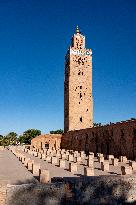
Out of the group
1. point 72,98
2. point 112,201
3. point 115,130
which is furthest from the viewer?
point 72,98

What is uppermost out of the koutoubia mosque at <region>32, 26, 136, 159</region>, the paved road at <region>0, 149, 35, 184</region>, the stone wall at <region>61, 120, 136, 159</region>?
the koutoubia mosque at <region>32, 26, 136, 159</region>

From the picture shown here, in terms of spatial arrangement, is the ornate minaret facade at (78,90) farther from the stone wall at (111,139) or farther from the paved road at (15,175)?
the paved road at (15,175)

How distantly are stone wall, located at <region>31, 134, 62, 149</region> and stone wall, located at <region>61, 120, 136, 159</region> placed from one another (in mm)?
7858

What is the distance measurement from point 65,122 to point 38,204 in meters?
38.8

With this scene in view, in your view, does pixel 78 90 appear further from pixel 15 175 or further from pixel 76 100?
pixel 15 175

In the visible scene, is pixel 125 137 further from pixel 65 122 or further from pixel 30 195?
pixel 65 122

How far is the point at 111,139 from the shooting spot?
26344 mm

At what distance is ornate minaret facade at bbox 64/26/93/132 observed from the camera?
43.3m

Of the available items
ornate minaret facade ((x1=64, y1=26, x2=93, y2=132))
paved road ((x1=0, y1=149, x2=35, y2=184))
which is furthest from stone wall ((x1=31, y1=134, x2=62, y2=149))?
paved road ((x1=0, y1=149, x2=35, y2=184))

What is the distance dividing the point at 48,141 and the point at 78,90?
970 centimetres

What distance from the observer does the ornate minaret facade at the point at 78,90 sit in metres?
43.3

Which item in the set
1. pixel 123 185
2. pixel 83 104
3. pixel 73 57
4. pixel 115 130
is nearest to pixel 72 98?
pixel 83 104

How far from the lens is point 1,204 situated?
20.0 ft

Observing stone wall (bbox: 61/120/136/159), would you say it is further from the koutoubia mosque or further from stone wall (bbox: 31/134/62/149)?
stone wall (bbox: 31/134/62/149)
